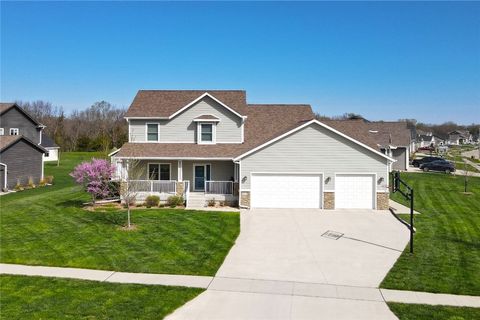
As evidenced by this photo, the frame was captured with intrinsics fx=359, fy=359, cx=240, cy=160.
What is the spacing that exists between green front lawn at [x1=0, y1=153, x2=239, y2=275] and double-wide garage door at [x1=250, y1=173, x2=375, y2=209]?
2.73m

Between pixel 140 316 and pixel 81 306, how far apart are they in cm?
166

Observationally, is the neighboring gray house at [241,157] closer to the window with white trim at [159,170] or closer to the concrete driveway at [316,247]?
the window with white trim at [159,170]

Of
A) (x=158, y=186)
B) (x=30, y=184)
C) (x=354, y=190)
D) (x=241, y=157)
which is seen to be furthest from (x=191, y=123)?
(x=30, y=184)

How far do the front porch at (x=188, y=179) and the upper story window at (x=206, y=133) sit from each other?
1.50 metres

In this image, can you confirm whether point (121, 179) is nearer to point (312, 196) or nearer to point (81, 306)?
point (312, 196)

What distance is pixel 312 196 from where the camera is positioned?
21.7 m

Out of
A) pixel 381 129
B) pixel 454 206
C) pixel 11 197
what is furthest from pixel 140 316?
pixel 381 129

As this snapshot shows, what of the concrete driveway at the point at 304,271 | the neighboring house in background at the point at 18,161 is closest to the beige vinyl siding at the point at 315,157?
the concrete driveway at the point at 304,271

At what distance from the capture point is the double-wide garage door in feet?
70.7

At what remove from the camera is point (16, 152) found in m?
31.5

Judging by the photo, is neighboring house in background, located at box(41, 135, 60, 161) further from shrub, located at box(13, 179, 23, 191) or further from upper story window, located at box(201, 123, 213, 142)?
upper story window, located at box(201, 123, 213, 142)

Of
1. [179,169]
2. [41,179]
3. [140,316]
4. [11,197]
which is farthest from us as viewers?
[41,179]

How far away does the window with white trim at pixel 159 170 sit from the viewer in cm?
2489

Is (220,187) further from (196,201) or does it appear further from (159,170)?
(159,170)
